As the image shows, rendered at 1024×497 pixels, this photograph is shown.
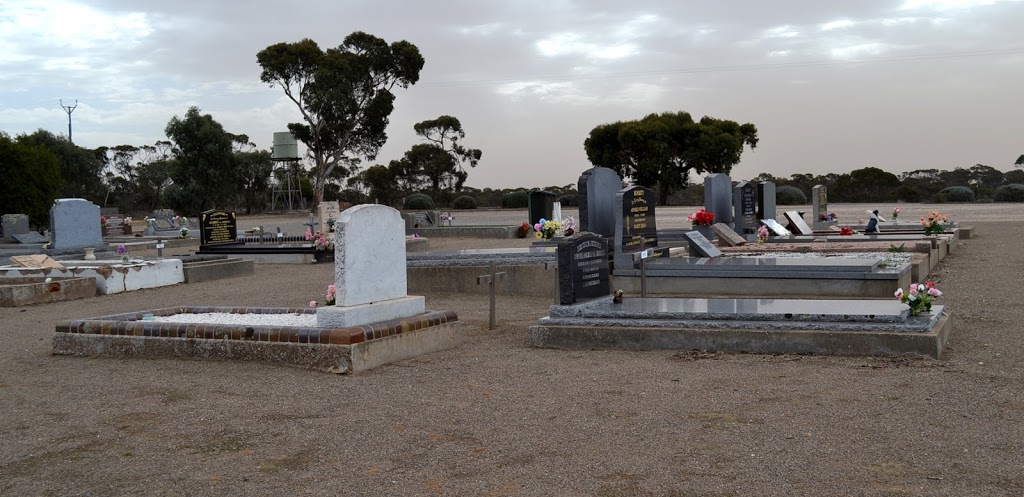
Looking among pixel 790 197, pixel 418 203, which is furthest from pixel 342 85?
pixel 790 197

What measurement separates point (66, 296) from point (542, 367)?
9.44 meters

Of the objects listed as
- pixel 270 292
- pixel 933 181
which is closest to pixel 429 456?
pixel 270 292

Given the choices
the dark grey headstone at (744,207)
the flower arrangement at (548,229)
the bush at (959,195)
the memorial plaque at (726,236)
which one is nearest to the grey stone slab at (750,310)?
the memorial plaque at (726,236)

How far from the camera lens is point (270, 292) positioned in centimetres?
1434

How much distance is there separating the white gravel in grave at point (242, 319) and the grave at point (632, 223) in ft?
16.6

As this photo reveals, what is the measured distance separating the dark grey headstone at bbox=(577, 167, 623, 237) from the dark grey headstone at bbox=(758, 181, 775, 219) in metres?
7.08

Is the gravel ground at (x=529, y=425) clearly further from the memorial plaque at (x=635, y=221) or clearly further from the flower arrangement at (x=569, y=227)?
the flower arrangement at (x=569, y=227)

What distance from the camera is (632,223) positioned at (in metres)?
13.1

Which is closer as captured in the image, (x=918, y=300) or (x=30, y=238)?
(x=918, y=300)

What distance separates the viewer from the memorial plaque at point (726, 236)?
1645 centimetres

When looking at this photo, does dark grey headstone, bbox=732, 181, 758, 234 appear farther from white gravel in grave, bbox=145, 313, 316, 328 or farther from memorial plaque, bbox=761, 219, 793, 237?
white gravel in grave, bbox=145, 313, 316, 328

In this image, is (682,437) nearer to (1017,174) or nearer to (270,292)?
(270,292)

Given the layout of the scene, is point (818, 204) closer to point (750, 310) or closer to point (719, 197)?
point (719, 197)

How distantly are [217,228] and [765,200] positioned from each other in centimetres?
1287
